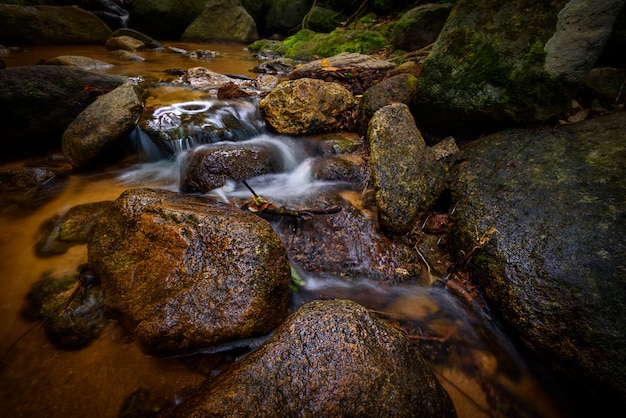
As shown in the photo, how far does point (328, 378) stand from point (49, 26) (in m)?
16.1

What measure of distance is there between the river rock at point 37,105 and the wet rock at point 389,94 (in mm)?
4755

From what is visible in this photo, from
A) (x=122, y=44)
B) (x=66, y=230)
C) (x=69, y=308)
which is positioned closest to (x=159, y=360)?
(x=69, y=308)

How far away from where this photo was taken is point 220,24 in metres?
15.7

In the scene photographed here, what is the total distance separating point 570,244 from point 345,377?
6.66ft

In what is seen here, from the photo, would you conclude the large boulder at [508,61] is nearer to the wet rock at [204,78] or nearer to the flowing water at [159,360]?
the flowing water at [159,360]

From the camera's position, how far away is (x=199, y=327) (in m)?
1.83

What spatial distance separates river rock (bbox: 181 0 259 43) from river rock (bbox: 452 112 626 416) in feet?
58.6

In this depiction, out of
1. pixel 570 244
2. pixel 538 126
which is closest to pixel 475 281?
pixel 570 244

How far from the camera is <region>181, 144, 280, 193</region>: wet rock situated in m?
3.57

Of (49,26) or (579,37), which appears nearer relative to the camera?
(579,37)

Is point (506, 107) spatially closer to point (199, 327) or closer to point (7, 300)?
point (199, 327)

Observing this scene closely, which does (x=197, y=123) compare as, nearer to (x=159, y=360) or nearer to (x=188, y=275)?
(x=188, y=275)

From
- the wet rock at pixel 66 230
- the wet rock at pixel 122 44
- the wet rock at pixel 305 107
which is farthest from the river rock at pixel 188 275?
the wet rock at pixel 122 44

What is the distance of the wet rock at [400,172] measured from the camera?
9.05 ft
